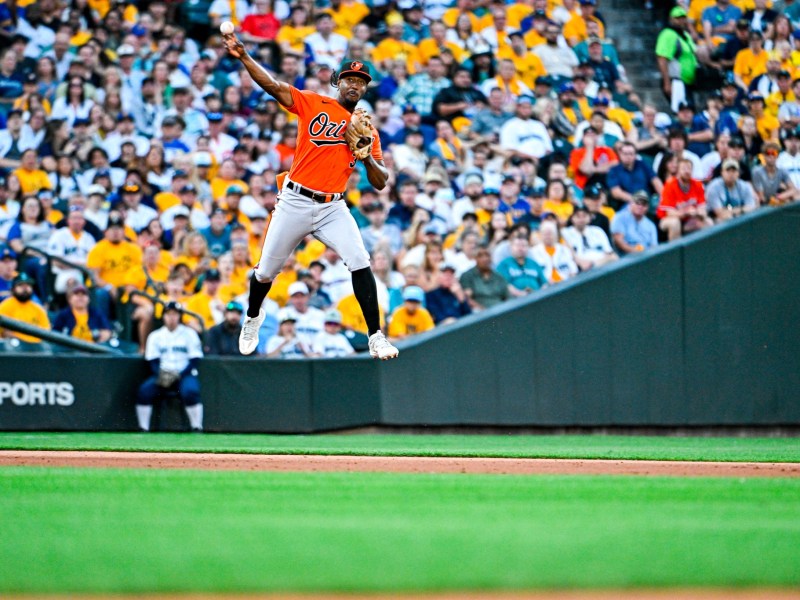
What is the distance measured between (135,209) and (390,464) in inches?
247

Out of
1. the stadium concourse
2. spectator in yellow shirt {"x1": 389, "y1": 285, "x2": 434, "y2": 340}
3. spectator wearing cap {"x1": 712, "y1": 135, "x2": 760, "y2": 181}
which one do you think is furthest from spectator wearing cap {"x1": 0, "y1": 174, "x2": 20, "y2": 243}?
spectator wearing cap {"x1": 712, "y1": 135, "x2": 760, "y2": 181}

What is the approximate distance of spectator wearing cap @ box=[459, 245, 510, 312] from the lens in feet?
46.2

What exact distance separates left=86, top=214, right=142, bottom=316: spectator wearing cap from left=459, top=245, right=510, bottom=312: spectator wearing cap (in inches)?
138

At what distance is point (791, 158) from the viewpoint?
16.1 m

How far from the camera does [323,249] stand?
14.3m

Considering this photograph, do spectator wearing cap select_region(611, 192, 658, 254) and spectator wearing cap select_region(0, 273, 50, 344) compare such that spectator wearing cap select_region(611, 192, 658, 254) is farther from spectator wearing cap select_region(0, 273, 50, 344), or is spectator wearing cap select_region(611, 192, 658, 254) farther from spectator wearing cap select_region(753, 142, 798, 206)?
spectator wearing cap select_region(0, 273, 50, 344)

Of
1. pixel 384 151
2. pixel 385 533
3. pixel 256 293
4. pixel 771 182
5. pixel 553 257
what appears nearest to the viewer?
pixel 385 533

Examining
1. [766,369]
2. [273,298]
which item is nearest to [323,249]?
[273,298]

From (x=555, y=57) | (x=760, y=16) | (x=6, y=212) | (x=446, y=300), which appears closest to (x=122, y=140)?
(x=6, y=212)

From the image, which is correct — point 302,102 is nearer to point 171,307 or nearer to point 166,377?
point 171,307

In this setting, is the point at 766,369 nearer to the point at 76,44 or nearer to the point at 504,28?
the point at 504,28

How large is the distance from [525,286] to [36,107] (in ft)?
19.8

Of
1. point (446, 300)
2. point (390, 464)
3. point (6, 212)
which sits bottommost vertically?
point (390, 464)

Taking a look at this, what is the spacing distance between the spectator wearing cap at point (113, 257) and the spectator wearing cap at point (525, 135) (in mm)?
4957
